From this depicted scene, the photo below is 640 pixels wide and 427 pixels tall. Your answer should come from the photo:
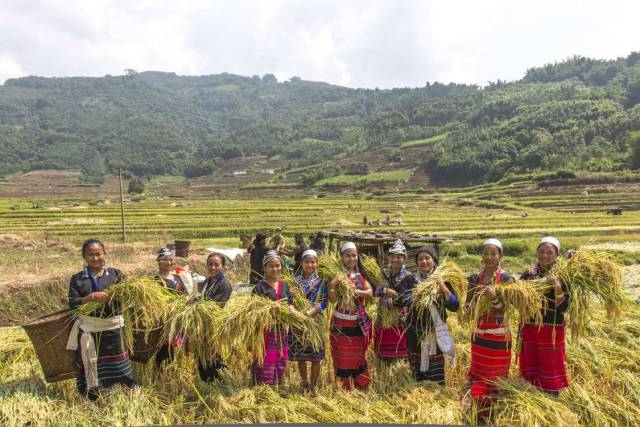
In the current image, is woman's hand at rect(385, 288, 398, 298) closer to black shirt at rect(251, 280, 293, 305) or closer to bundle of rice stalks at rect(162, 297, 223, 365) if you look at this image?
black shirt at rect(251, 280, 293, 305)

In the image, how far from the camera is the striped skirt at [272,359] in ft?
12.6

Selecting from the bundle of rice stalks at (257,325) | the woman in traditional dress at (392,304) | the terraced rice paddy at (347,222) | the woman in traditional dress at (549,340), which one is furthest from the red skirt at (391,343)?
the terraced rice paddy at (347,222)

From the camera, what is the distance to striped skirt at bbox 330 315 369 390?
3.99 metres

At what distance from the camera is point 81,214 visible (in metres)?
32.6

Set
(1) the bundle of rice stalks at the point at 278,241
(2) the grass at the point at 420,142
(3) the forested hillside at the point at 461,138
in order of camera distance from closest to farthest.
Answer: (1) the bundle of rice stalks at the point at 278,241
(3) the forested hillside at the point at 461,138
(2) the grass at the point at 420,142

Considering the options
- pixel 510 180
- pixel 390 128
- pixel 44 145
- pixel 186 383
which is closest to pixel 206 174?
pixel 390 128

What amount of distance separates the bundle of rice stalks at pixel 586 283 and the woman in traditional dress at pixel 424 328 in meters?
0.98

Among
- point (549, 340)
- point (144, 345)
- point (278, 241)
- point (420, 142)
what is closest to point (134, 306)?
point (144, 345)

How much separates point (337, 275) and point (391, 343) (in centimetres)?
94

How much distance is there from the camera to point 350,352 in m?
3.99

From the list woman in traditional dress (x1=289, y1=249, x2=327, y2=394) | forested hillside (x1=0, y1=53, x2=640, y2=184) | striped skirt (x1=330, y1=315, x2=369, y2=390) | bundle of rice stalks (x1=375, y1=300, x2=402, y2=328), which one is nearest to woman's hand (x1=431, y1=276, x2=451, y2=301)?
bundle of rice stalks (x1=375, y1=300, x2=402, y2=328)

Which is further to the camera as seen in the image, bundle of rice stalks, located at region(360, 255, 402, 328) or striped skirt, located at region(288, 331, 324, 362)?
bundle of rice stalks, located at region(360, 255, 402, 328)

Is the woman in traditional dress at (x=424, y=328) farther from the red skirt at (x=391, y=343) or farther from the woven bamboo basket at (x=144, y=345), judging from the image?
the woven bamboo basket at (x=144, y=345)

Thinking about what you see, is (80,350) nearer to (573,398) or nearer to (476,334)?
(476,334)
